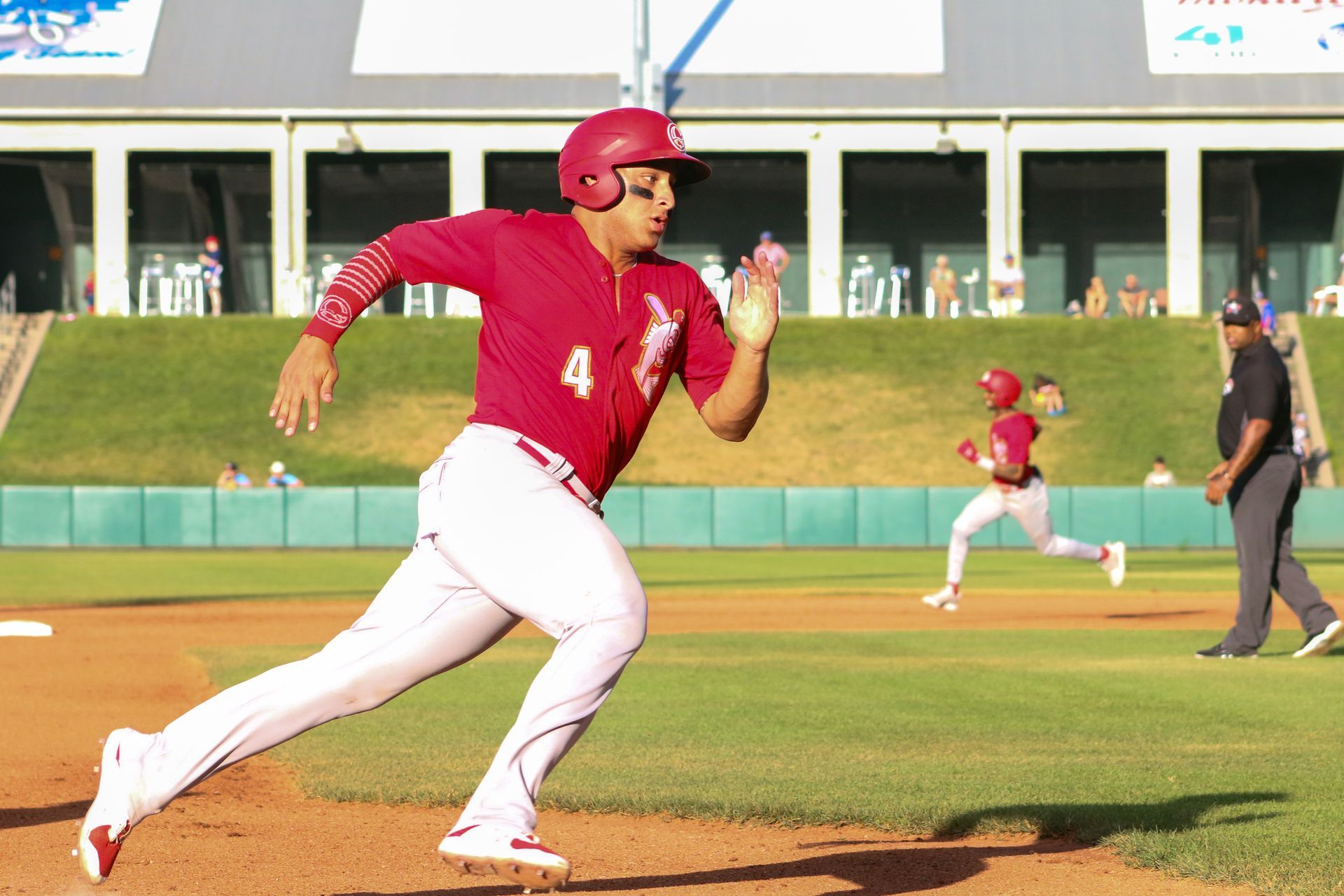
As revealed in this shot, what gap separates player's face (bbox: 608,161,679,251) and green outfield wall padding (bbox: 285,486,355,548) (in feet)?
77.9

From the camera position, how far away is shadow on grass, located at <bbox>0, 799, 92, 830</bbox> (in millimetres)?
6230

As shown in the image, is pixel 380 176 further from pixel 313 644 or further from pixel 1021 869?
pixel 1021 869

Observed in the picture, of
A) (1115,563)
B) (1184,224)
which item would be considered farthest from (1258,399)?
(1184,224)

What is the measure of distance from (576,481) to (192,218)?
129 ft

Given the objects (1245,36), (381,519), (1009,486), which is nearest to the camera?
(1009,486)

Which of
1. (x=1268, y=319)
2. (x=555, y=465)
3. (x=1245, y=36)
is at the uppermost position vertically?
(x=1245, y=36)

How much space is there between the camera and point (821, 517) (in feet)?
94.0

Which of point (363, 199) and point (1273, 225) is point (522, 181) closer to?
point (363, 199)

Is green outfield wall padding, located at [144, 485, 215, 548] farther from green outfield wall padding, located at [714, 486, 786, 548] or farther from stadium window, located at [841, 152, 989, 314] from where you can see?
stadium window, located at [841, 152, 989, 314]

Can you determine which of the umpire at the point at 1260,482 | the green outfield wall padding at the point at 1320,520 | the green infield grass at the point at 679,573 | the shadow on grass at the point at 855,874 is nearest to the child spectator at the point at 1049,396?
the green infield grass at the point at 679,573

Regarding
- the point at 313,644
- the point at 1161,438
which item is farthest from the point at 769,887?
the point at 1161,438

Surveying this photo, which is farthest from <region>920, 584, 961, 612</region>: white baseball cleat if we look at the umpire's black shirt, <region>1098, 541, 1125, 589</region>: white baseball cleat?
the umpire's black shirt

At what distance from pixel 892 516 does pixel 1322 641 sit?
17400 millimetres

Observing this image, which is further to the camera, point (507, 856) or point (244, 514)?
point (244, 514)
